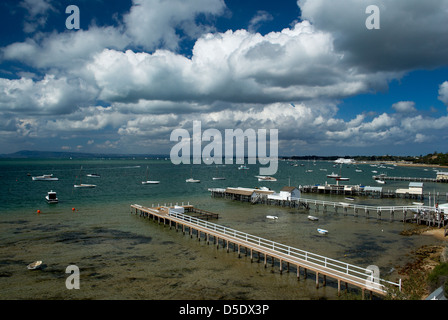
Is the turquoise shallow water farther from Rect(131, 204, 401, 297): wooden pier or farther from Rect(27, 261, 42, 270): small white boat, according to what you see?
Rect(131, 204, 401, 297): wooden pier

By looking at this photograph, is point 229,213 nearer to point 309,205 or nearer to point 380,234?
point 309,205

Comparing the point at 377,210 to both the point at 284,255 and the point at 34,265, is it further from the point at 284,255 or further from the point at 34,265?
the point at 34,265

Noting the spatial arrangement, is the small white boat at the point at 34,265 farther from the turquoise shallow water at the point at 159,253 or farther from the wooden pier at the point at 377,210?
the wooden pier at the point at 377,210

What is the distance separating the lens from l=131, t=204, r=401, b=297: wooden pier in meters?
19.6

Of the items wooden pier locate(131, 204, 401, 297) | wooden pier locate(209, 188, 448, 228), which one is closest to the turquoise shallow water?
wooden pier locate(131, 204, 401, 297)

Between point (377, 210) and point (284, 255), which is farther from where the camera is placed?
point (377, 210)

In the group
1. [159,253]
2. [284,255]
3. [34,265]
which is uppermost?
[284,255]

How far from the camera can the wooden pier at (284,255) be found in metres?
19.6

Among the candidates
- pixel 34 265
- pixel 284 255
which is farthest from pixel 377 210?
pixel 34 265

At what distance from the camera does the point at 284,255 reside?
2461 centimetres

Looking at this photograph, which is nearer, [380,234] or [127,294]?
[127,294]
